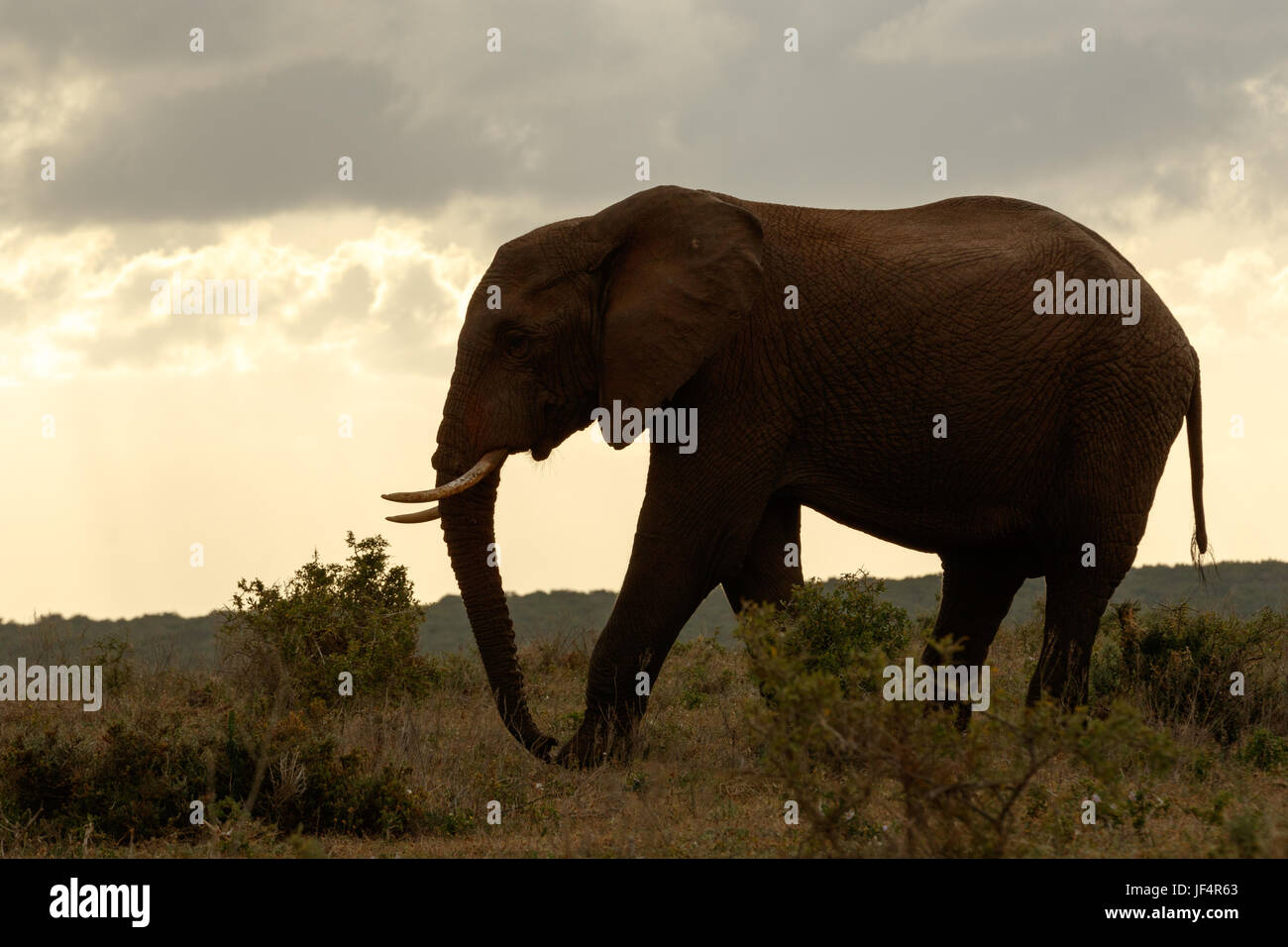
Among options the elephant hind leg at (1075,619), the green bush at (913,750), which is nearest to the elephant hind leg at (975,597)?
the elephant hind leg at (1075,619)

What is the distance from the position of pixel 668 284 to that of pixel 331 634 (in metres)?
5.99

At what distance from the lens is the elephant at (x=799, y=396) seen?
35.3ft

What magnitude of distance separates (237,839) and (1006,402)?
652 centimetres

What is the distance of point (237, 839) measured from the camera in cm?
818

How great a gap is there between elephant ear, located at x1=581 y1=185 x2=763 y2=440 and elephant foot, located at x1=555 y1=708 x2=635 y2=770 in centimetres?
202

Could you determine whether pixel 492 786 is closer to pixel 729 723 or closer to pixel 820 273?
pixel 729 723

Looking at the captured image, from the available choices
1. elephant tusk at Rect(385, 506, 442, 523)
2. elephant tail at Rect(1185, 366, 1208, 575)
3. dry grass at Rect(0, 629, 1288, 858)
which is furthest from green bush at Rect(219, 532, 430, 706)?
elephant tail at Rect(1185, 366, 1208, 575)

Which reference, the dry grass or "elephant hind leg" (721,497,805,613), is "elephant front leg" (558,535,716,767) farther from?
"elephant hind leg" (721,497,805,613)

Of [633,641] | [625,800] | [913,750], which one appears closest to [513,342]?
[633,641]

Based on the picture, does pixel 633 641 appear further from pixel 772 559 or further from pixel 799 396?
pixel 799 396

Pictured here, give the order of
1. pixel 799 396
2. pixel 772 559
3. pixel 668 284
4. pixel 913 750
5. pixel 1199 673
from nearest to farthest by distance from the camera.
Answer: pixel 913 750 < pixel 668 284 < pixel 799 396 < pixel 772 559 < pixel 1199 673

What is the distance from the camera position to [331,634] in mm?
14703
